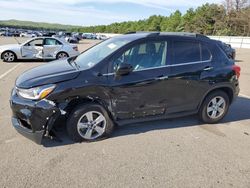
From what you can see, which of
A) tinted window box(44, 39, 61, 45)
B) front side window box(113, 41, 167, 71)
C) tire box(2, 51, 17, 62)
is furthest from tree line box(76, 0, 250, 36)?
front side window box(113, 41, 167, 71)

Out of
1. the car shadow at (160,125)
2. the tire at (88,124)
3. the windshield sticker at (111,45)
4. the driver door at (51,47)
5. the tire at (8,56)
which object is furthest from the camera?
the driver door at (51,47)

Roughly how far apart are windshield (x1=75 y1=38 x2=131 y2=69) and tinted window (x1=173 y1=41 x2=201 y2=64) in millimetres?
922

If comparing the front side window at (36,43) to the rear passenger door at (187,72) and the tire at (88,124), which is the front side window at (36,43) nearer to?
the rear passenger door at (187,72)

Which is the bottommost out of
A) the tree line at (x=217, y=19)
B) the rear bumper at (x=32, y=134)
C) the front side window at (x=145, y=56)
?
the rear bumper at (x=32, y=134)

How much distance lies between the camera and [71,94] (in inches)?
167

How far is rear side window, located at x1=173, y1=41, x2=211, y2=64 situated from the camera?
16.7 feet

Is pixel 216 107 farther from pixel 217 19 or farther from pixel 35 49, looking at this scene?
pixel 217 19

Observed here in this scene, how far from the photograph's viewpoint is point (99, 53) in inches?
199

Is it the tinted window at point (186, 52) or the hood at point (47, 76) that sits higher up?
the tinted window at point (186, 52)

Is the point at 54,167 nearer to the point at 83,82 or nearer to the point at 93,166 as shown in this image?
the point at 93,166

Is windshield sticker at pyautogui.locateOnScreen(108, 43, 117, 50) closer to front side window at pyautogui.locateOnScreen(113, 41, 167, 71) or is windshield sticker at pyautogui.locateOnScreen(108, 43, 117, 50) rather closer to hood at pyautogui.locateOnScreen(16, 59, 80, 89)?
front side window at pyautogui.locateOnScreen(113, 41, 167, 71)

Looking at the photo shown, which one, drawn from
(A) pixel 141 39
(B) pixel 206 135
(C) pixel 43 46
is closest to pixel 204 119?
(B) pixel 206 135

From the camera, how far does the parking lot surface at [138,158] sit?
350cm

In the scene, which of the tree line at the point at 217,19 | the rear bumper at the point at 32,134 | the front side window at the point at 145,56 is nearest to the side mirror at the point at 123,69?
→ the front side window at the point at 145,56
